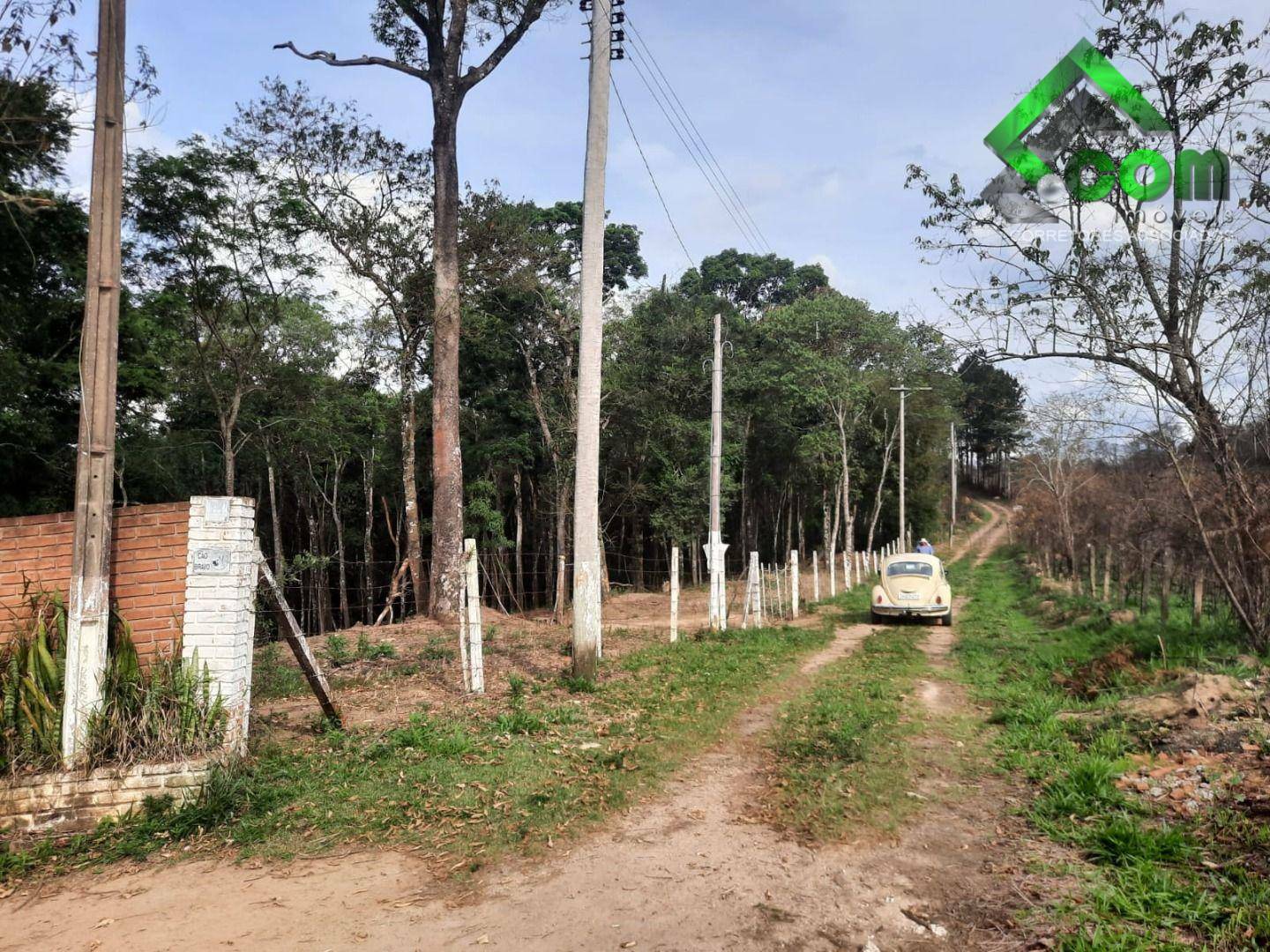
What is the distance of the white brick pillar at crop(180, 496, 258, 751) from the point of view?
5676mm

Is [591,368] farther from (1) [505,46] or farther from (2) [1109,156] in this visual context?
(1) [505,46]

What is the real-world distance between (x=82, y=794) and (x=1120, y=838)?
22.2ft

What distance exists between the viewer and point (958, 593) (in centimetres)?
2631

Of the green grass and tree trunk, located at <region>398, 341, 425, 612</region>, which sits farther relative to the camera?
tree trunk, located at <region>398, 341, 425, 612</region>

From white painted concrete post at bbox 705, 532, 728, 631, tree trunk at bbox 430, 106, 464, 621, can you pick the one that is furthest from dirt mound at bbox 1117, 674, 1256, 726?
tree trunk at bbox 430, 106, 464, 621

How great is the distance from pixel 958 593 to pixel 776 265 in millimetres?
34102

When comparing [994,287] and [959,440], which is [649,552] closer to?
[994,287]

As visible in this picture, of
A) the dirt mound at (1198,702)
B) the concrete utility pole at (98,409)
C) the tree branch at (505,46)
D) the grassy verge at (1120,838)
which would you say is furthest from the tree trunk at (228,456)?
the dirt mound at (1198,702)

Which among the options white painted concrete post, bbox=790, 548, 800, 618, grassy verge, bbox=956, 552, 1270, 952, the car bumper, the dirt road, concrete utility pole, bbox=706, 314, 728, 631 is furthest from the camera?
white painted concrete post, bbox=790, 548, 800, 618

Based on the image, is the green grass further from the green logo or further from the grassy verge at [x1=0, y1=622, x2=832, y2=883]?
the green logo

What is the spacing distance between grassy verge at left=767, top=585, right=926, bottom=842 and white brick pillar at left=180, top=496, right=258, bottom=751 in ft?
13.6

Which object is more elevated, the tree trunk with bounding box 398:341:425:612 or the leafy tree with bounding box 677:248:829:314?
the leafy tree with bounding box 677:248:829:314

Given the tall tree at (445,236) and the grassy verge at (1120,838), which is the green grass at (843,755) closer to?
the grassy verge at (1120,838)

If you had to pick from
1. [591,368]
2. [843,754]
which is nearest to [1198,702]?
[843,754]
